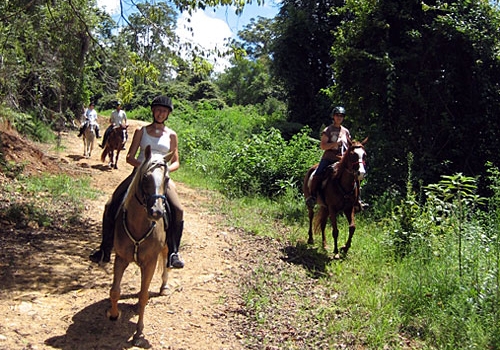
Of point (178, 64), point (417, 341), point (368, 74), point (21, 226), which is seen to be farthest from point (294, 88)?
point (417, 341)

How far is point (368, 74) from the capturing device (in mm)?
12000

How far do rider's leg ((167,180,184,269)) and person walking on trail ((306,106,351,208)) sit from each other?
3.79 metres

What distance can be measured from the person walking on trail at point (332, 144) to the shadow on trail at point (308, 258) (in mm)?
945

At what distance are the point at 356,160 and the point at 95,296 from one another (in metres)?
4.36

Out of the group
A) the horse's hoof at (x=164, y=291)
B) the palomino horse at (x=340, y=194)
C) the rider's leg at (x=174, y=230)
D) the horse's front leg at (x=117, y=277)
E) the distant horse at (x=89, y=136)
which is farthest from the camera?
the distant horse at (x=89, y=136)

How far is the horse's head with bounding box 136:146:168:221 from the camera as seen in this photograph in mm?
4043

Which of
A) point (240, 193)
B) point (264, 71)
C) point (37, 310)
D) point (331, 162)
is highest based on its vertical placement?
point (264, 71)

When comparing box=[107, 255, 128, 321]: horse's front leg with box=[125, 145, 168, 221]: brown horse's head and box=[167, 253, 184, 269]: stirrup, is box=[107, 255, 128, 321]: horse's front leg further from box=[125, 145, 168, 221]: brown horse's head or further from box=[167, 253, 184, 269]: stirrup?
box=[125, 145, 168, 221]: brown horse's head

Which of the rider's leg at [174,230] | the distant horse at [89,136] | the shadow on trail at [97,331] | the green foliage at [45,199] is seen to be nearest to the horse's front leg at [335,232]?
the rider's leg at [174,230]

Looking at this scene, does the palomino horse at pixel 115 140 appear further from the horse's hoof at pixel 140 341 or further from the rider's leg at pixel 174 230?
the horse's hoof at pixel 140 341

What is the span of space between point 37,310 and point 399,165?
9.41m

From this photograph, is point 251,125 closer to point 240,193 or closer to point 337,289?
point 240,193

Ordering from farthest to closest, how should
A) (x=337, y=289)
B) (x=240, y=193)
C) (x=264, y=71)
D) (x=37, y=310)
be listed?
(x=264, y=71) → (x=240, y=193) → (x=337, y=289) → (x=37, y=310)

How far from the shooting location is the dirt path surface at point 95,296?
15.8 ft
